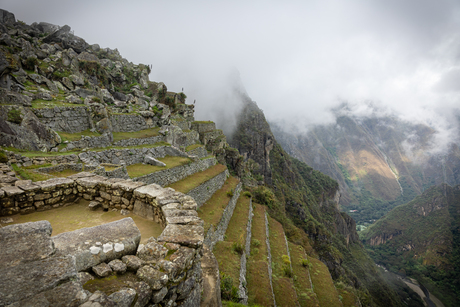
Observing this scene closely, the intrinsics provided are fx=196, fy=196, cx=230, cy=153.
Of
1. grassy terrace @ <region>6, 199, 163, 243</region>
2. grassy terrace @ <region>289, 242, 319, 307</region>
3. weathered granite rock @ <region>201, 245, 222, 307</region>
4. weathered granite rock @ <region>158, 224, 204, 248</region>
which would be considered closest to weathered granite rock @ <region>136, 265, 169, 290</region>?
weathered granite rock @ <region>158, 224, 204, 248</region>

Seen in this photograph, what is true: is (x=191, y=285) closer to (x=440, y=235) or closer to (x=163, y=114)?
(x=163, y=114)

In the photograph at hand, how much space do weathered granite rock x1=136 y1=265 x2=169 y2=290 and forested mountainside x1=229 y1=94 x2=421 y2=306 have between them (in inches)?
1133

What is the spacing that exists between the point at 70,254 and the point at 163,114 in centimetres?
2701

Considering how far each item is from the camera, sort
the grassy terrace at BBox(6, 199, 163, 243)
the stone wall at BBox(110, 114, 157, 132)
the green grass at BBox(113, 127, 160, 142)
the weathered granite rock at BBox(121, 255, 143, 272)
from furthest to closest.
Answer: the stone wall at BBox(110, 114, 157, 132) → the green grass at BBox(113, 127, 160, 142) → the grassy terrace at BBox(6, 199, 163, 243) → the weathered granite rock at BBox(121, 255, 143, 272)

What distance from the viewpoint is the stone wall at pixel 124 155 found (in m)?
13.1

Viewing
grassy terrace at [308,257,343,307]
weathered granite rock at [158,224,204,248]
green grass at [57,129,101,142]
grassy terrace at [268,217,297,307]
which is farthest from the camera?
green grass at [57,129,101,142]

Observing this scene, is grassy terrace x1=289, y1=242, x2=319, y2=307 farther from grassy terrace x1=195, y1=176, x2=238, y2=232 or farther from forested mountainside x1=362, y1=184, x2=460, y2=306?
forested mountainside x1=362, y1=184, x2=460, y2=306

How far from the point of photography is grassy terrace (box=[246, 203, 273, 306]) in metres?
10.7

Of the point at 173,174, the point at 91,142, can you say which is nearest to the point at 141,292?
the point at 173,174

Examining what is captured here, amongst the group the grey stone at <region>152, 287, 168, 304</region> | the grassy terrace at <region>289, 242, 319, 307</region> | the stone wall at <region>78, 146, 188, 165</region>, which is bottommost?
the grassy terrace at <region>289, 242, 319, 307</region>

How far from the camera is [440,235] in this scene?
307 ft

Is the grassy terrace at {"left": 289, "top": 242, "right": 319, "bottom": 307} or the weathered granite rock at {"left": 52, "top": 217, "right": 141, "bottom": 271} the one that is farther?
the grassy terrace at {"left": 289, "top": 242, "right": 319, "bottom": 307}

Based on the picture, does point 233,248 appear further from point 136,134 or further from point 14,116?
point 136,134

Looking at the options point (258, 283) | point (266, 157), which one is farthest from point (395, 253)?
point (258, 283)
